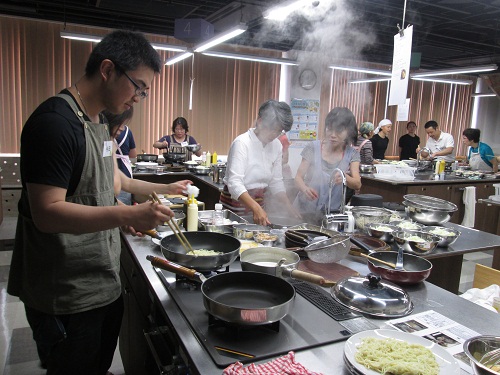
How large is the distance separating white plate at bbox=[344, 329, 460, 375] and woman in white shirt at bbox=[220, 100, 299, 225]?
1526 mm

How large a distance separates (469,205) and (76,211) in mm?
5948

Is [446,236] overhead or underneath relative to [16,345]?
overhead

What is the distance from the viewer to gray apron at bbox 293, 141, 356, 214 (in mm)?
3164

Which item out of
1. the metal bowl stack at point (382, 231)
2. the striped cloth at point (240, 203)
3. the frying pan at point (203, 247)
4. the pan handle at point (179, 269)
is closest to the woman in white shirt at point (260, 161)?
the striped cloth at point (240, 203)

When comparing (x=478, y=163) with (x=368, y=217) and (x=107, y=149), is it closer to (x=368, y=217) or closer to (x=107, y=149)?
(x=368, y=217)

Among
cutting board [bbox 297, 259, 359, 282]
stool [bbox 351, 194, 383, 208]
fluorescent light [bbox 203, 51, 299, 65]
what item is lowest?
cutting board [bbox 297, 259, 359, 282]

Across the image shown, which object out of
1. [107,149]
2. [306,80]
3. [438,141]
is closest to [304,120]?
[306,80]

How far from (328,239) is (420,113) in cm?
1085

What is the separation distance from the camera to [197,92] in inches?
340

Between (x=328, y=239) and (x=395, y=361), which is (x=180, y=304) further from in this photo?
(x=328, y=239)

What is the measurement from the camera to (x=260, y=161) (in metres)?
2.96

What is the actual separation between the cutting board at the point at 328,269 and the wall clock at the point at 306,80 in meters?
6.76

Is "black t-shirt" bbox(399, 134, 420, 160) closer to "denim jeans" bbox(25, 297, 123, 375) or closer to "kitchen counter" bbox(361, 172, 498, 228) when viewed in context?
"kitchen counter" bbox(361, 172, 498, 228)

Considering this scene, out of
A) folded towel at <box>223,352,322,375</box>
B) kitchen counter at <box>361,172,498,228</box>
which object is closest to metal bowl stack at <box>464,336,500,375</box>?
folded towel at <box>223,352,322,375</box>
